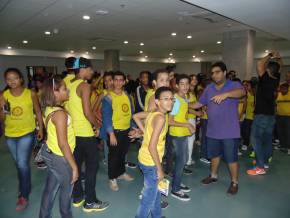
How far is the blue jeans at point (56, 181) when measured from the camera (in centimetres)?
199

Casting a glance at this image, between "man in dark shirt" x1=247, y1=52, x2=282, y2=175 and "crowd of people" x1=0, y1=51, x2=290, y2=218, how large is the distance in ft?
0.05

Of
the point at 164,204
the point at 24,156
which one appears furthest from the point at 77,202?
the point at 164,204

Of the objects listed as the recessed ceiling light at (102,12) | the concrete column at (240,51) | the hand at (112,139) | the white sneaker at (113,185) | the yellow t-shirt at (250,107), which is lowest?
the white sneaker at (113,185)

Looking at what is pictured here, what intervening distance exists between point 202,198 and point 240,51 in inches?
299

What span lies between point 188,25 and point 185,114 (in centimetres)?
626

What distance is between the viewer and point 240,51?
30.6 feet

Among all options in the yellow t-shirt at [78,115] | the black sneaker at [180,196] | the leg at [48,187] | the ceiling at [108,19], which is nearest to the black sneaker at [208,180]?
the black sneaker at [180,196]

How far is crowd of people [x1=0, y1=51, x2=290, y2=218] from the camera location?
2.01 metres

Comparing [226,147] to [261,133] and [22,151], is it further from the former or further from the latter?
[22,151]

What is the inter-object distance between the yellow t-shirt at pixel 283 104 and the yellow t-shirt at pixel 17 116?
445cm

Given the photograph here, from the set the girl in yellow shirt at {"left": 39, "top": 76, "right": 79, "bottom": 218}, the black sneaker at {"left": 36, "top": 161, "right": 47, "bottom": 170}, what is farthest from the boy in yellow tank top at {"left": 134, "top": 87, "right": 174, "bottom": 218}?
the black sneaker at {"left": 36, "top": 161, "right": 47, "bottom": 170}

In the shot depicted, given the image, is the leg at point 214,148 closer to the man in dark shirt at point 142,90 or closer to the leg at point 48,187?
the man in dark shirt at point 142,90

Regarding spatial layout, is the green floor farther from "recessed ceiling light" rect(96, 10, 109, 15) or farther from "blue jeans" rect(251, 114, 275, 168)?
"recessed ceiling light" rect(96, 10, 109, 15)

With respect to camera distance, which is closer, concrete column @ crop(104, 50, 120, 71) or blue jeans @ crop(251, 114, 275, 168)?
blue jeans @ crop(251, 114, 275, 168)
